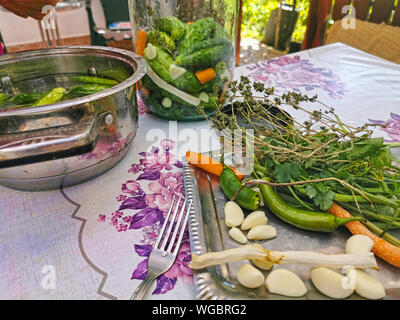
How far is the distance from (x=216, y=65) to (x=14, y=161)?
54 centimetres

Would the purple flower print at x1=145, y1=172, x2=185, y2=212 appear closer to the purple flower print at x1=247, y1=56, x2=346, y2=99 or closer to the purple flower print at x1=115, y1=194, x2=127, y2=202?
the purple flower print at x1=115, y1=194, x2=127, y2=202

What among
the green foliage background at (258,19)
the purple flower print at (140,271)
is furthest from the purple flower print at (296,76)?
the green foliage background at (258,19)

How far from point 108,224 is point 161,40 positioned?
474 millimetres

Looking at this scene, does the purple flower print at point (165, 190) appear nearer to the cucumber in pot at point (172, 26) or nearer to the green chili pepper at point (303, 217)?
the green chili pepper at point (303, 217)

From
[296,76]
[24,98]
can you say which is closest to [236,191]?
[24,98]

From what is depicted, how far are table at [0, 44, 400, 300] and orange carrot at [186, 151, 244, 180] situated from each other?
5cm

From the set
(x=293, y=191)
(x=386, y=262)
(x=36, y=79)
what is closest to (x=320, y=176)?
(x=293, y=191)

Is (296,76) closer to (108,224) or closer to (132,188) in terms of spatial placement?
(132,188)

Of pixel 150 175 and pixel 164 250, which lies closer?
pixel 164 250

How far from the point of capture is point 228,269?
433 millimetres

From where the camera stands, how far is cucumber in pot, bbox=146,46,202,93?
75 cm

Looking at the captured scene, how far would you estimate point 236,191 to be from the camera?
537 millimetres

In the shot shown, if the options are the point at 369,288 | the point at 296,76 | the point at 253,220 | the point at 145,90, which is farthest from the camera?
the point at 296,76

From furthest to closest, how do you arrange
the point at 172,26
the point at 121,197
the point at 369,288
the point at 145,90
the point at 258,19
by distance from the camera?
1. the point at 258,19
2. the point at 145,90
3. the point at 172,26
4. the point at 121,197
5. the point at 369,288
